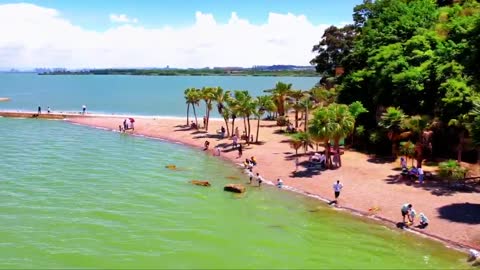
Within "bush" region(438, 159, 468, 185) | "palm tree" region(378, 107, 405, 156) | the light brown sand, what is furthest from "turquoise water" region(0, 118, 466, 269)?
"palm tree" region(378, 107, 405, 156)

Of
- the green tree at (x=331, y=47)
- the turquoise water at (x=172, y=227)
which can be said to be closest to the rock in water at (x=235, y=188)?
the turquoise water at (x=172, y=227)

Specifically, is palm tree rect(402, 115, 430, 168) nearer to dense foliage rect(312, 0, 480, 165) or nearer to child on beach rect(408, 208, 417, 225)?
dense foliage rect(312, 0, 480, 165)

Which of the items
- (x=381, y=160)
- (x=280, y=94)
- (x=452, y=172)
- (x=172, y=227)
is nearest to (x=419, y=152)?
(x=452, y=172)

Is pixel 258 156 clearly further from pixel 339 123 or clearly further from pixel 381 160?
pixel 381 160

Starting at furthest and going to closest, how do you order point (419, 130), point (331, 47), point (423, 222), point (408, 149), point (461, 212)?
point (331, 47) → point (408, 149) → point (419, 130) → point (461, 212) → point (423, 222)

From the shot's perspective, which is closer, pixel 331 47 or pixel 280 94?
pixel 280 94

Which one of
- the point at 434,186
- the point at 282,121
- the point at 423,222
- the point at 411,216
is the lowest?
the point at 423,222
